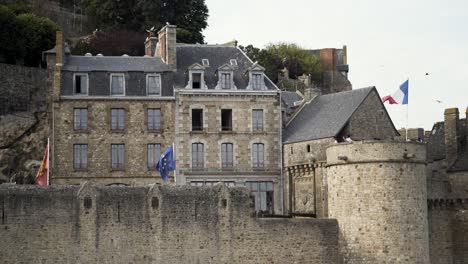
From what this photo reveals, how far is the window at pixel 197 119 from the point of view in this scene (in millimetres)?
46000

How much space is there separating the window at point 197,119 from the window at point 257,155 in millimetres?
2405

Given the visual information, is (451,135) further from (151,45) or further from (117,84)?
(117,84)

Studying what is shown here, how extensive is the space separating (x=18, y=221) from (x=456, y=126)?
66.6 feet

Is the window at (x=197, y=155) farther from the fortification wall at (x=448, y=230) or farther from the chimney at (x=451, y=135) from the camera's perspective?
the chimney at (x=451, y=135)

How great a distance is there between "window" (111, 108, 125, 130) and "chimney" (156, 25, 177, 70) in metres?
3.01

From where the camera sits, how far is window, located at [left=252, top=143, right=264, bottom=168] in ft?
151

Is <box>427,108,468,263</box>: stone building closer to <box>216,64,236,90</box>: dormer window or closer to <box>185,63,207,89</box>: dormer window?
<box>216,64,236,90</box>: dormer window

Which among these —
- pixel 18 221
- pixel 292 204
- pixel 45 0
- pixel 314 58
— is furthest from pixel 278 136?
pixel 314 58

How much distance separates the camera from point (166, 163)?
4425 cm

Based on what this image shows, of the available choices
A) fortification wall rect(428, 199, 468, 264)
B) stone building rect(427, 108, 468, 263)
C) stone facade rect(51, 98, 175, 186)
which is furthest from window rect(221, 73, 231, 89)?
fortification wall rect(428, 199, 468, 264)

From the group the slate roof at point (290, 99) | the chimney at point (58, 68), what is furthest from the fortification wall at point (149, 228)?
the slate roof at point (290, 99)

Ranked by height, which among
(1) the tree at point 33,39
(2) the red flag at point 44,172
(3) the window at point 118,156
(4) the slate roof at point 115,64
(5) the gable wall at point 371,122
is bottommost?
A: (2) the red flag at point 44,172

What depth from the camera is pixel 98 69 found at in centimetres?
4606

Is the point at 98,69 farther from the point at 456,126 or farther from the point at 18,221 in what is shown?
the point at 456,126
